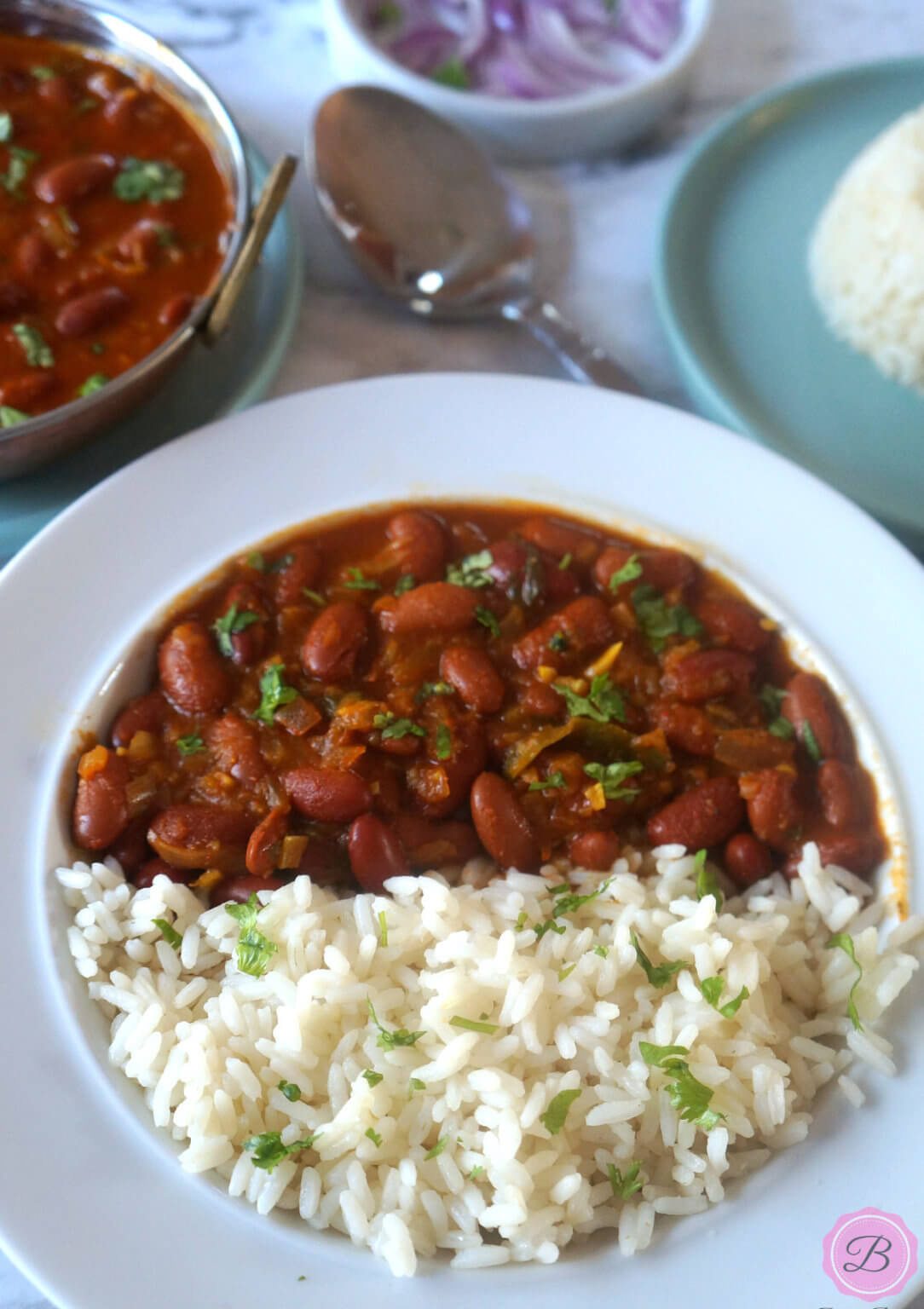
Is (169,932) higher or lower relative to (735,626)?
lower

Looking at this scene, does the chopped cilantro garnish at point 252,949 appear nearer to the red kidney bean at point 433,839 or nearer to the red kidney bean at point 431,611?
the red kidney bean at point 433,839

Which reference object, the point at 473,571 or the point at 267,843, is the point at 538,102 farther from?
the point at 267,843

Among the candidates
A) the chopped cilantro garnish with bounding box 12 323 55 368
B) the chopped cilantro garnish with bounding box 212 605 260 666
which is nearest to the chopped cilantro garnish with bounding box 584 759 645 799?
the chopped cilantro garnish with bounding box 212 605 260 666

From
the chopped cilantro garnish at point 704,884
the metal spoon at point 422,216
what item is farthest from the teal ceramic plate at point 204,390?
the chopped cilantro garnish at point 704,884

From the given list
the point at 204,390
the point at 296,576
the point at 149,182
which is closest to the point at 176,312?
the point at 204,390

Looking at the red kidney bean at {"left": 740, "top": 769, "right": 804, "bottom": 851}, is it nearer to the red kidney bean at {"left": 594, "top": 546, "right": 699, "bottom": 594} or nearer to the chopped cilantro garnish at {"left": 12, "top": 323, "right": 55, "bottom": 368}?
the red kidney bean at {"left": 594, "top": 546, "right": 699, "bottom": 594}

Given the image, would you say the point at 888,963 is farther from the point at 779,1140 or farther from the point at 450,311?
→ the point at 450,311

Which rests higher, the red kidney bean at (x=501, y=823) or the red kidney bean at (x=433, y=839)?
the red kidney bean at (x=501, y=823)

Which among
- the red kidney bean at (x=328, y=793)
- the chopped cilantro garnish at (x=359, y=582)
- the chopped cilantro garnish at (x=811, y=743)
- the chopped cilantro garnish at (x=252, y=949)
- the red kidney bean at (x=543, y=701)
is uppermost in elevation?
the chopped cilantro garnish at (x=811, y=743)
